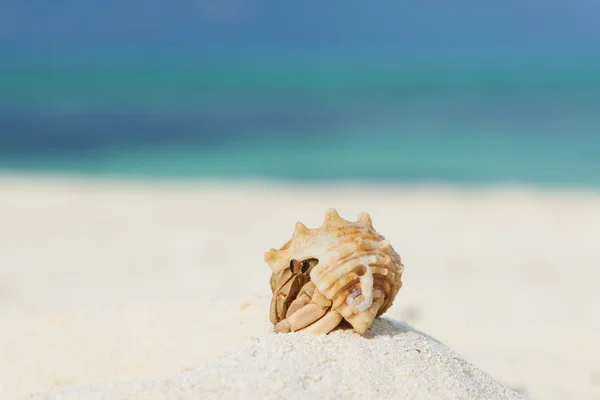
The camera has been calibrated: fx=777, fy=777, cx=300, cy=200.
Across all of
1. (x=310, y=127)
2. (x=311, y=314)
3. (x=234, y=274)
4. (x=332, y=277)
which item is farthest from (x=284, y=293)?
(x=310, y=127)

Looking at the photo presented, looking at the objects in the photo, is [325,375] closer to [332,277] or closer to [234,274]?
[332,277]

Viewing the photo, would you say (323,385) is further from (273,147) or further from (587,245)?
(273,147)

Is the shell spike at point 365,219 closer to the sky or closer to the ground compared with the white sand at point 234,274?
closer to the sky

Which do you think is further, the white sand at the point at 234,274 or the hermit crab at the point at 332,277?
the white sand at the point at 234,274

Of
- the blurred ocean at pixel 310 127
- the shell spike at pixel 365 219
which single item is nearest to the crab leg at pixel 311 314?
the shell spike at pixel 365 219

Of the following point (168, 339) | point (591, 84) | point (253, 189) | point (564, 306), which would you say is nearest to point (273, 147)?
point (253, 189)

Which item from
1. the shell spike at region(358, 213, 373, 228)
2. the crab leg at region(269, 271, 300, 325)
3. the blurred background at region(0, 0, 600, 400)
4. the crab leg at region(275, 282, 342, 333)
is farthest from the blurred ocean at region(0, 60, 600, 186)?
the crab leg at region(275, 282, 342, 333)

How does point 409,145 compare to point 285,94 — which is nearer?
point 409,145

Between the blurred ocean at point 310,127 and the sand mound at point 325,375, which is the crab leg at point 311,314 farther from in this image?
the blurred ocean at point 310,127
